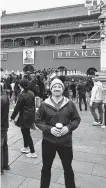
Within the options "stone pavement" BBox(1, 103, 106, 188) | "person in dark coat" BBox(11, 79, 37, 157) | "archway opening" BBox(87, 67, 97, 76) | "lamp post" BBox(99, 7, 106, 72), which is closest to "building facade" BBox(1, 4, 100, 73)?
"archway opening" BBox(87, 67, 97, 76)

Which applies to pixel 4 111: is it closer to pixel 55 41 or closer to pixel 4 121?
pixel 4 121

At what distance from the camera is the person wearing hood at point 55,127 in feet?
9.43

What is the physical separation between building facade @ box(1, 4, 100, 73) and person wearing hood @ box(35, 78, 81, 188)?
80.3ft

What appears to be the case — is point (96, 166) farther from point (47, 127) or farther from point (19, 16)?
point (19, 16)

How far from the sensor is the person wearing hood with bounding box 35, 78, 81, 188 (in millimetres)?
2873

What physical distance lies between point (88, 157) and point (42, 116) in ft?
6.59

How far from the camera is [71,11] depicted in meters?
32.4

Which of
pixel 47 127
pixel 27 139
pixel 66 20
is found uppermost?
pixel 66 20

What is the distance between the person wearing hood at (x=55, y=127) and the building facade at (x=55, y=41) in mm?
24466

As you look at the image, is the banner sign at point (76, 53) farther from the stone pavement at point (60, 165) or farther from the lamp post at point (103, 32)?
the stone pavement at point (60, 165)

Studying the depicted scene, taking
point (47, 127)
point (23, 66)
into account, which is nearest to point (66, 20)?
point (23, 66)

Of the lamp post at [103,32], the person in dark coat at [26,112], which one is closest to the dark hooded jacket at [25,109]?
the person in dark coat at [26,112]

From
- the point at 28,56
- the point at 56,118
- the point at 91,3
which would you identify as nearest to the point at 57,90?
the point at 56,118

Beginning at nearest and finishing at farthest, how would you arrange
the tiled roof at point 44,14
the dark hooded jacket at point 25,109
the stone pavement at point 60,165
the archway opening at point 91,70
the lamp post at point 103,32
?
the stone pavement at point 60,165, the dark hooded jacket at point 25,109, the lamp post at point 103,32, the archway opening at point 91,70, the tiled roof at point 44,14
